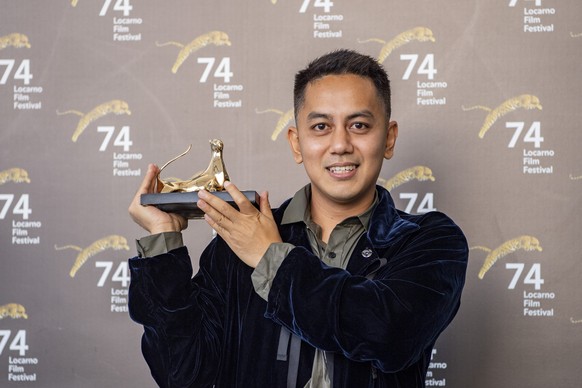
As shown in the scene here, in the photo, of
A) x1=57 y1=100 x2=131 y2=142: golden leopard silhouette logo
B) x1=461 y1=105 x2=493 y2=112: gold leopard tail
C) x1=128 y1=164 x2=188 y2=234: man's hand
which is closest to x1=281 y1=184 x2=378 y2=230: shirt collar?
x1=128 y1=164 x2=188 y2=234: man's hand

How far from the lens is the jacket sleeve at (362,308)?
1.17 m

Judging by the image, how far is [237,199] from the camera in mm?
1260

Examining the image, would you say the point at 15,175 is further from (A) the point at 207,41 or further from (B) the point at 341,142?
(B) the point at 341,142

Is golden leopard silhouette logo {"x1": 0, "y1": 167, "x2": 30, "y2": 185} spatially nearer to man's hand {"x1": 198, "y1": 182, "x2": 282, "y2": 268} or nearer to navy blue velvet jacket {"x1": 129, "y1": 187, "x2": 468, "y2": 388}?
navy blue velvet jacket {"x1": 129, "y1": 187, "x2": 468, "y2": 388}

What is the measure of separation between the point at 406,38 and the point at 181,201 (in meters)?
1.38

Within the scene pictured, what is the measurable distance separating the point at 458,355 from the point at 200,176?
4.23 ft

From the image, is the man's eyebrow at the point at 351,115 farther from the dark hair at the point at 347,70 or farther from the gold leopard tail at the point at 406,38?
the gold leopard tail at the point at 406,38

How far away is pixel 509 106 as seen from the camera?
2389 mm

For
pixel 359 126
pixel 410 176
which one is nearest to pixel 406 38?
pixel 410 176

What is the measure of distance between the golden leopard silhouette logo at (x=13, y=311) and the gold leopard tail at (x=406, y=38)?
56.7 inches

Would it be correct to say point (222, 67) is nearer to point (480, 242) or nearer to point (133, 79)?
point (133, 79)

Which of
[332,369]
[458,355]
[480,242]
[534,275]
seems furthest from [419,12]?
[332,369]

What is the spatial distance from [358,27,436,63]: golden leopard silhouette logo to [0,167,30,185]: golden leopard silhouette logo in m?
1.24

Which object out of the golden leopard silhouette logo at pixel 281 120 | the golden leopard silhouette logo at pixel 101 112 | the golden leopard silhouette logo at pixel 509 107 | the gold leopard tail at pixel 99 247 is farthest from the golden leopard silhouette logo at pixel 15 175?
the golden leopard silhouette logo at pixel 509 107
